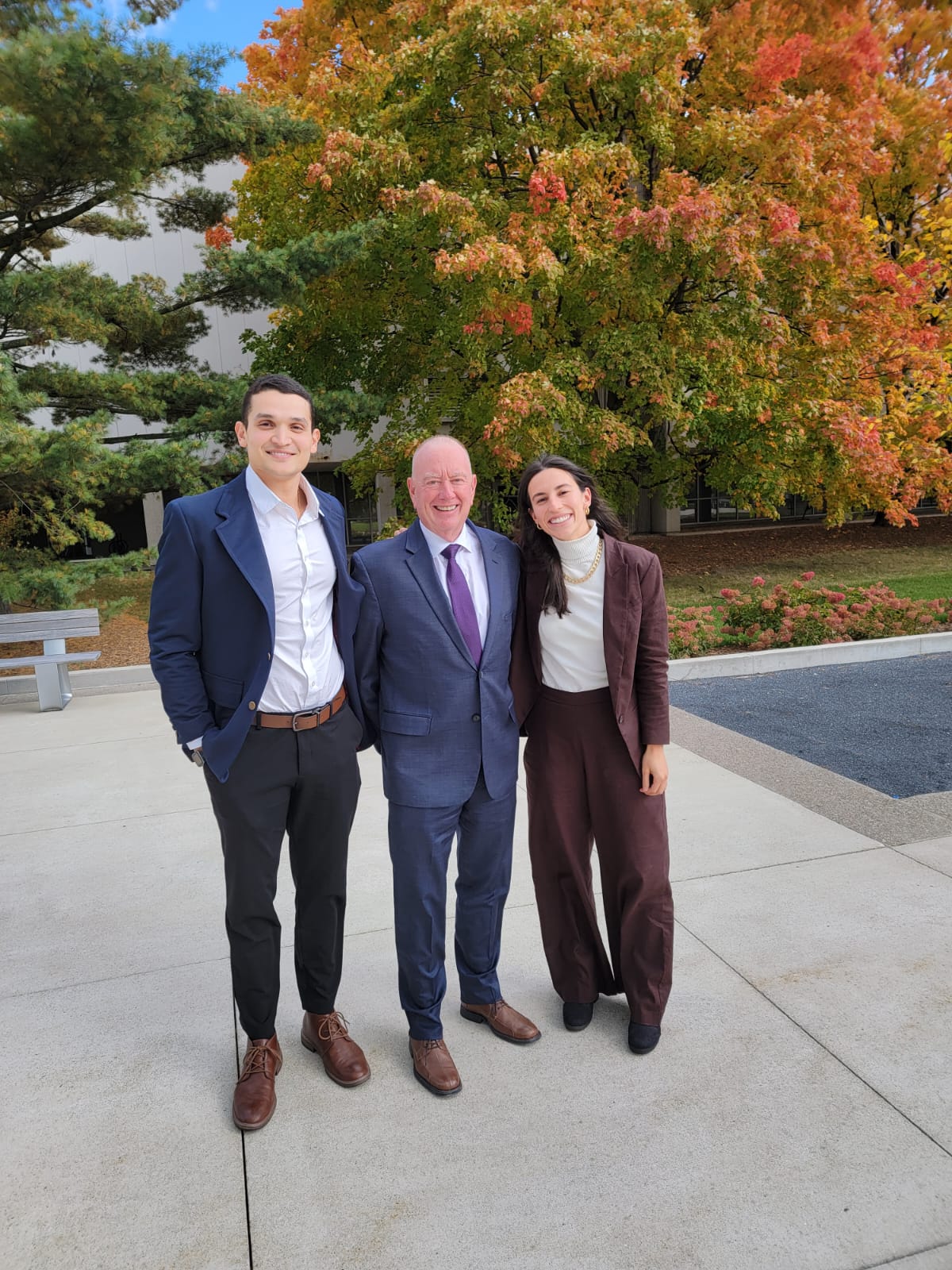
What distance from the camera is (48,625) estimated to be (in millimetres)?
7699

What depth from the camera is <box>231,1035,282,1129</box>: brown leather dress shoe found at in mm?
2578

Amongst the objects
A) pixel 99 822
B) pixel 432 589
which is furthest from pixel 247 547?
pixel 99 822

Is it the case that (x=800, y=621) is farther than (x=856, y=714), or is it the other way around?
(x=800, y=621)

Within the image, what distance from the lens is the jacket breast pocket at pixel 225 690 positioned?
2566 millimetres

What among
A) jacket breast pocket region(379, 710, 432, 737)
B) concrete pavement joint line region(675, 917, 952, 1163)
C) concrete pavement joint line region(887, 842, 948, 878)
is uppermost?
jacket breast pocket region(379, 710, 432, 737)

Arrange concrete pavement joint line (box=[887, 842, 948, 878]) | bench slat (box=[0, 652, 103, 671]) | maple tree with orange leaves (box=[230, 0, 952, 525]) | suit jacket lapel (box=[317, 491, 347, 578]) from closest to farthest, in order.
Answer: suit jacket lapel (box=[317, 491, 347, 578])
concrete pavement joint line (box=[887, 842, 948, 878])
bench slat (box=[0, 652, 103, 671])
maple tree with orange leaves (box=[230, 0, 952, 525])

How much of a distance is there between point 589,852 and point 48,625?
20.7 feet

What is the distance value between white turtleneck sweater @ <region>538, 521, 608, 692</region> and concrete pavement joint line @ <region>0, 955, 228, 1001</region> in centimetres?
185

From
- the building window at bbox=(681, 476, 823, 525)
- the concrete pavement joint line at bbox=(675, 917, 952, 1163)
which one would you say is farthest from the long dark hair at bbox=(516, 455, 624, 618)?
the building window at bbox=(681, 476, 823, 525)

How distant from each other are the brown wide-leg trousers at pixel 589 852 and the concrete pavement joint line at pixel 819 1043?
0.47 metres

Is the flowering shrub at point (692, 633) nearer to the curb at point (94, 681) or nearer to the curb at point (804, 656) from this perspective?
the curb at point (804, 656)

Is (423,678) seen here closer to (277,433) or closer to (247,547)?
(247,547)

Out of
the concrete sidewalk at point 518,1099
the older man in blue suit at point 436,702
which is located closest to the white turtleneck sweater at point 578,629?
the older man in blue suit at point 436,702

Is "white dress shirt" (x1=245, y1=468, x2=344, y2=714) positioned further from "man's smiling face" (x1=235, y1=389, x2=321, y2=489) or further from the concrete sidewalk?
the concrete sidewalk
